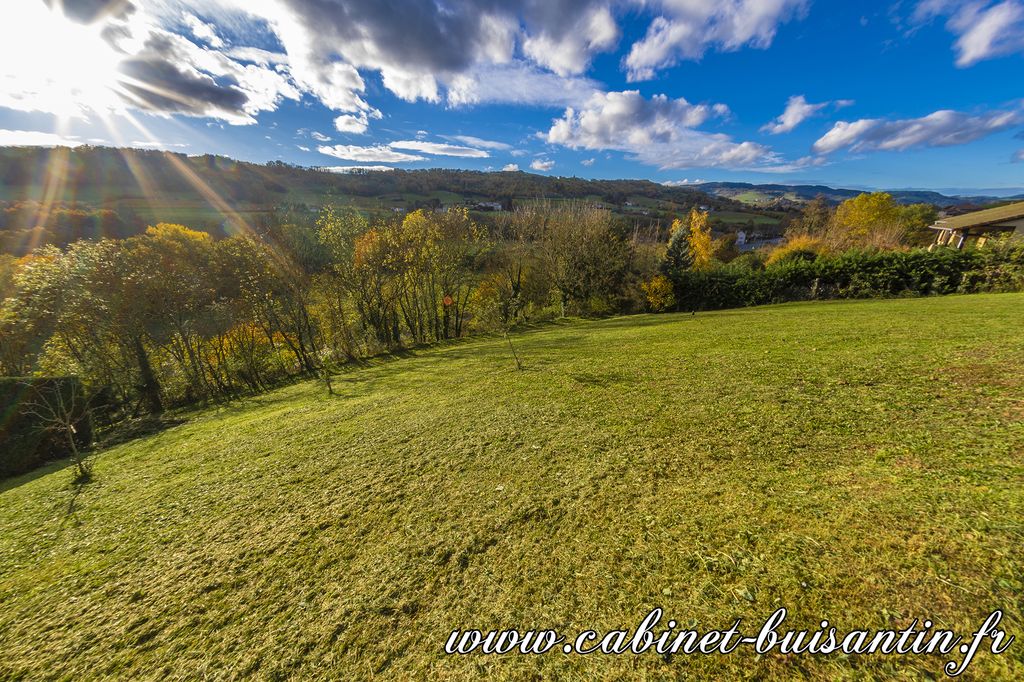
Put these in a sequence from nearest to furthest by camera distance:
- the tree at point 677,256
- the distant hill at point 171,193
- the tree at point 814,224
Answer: the tree at point 677,256, the distant hill at point 171,193, the tree at point 814,224

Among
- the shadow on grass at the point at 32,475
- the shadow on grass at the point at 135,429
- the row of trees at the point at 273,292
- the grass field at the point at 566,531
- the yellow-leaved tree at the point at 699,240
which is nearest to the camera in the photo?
the grass field at the point at 566,531

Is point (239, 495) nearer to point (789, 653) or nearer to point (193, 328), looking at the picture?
point (789, 653)

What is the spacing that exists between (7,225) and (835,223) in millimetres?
106582

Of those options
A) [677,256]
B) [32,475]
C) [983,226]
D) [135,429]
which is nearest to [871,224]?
[983,226]

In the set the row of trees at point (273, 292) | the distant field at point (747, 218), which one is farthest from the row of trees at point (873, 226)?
the distant field at point (747, 218)

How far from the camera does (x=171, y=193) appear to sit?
217 feet

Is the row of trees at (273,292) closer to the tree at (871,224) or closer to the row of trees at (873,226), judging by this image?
the row of trees at (873,226)

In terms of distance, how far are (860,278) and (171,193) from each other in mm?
103820

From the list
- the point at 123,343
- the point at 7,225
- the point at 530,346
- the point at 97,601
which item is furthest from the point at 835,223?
the point at 7,225

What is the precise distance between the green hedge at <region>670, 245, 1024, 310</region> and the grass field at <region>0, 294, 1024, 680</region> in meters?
17.6

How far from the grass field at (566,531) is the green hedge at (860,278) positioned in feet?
57.9

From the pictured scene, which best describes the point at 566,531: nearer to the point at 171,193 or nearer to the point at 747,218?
the point at 171,193

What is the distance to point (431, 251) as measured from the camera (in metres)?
25.2

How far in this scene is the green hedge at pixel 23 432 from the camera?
33.3 ft
